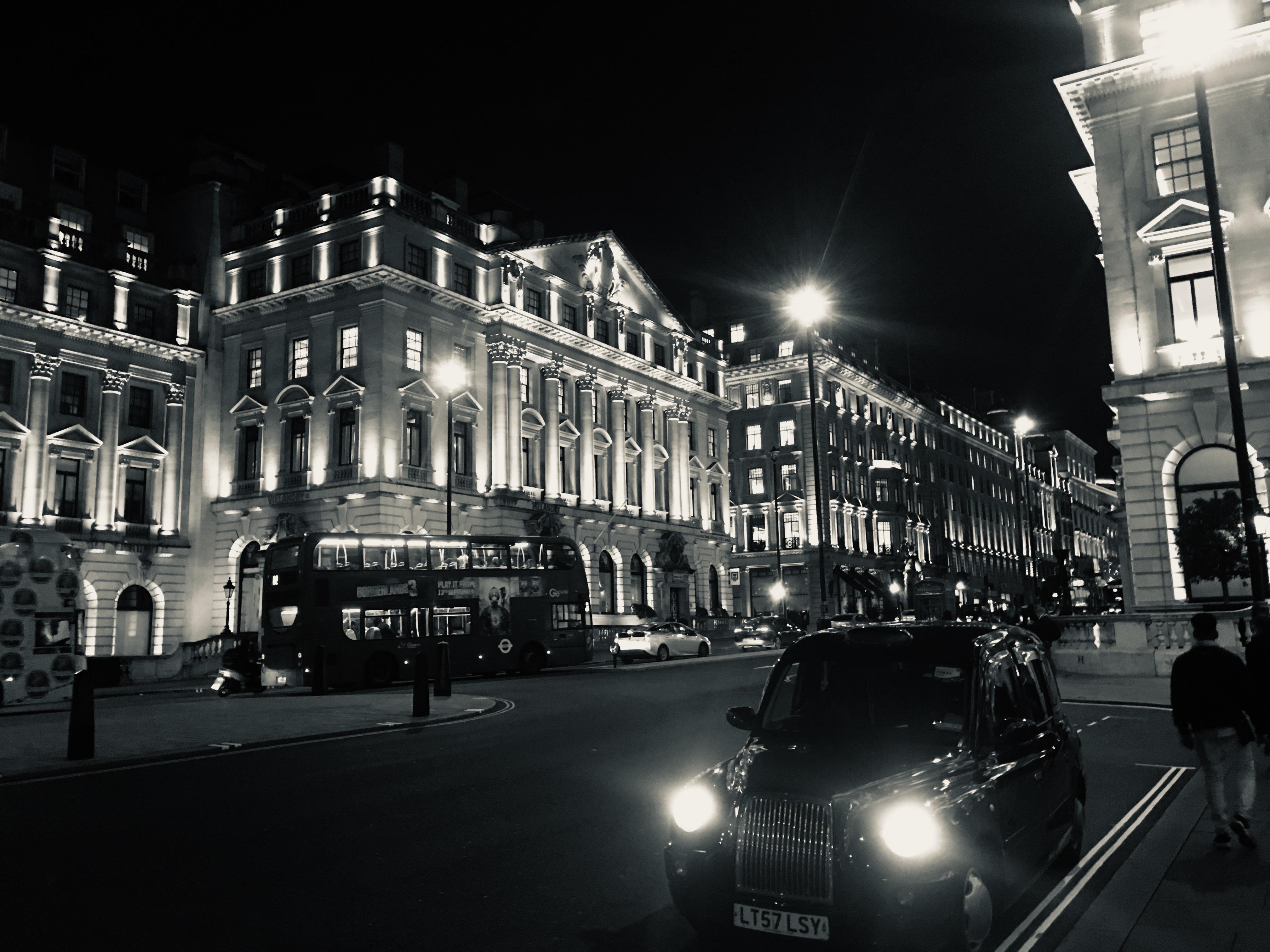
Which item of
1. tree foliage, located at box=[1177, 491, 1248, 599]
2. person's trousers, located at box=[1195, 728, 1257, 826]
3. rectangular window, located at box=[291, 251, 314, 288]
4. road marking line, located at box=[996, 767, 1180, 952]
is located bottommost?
road marking line, located at box=[996, 767, 1180, 952]

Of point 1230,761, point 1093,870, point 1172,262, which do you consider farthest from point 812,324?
point 1093,870

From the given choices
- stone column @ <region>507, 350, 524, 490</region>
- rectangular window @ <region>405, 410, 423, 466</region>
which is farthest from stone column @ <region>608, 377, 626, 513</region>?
rectangular window @ <region>405, 410, 423, 466</region>

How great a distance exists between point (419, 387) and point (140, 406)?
38.4ft

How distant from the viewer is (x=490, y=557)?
29.7 metres

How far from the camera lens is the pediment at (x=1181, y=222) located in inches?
1005

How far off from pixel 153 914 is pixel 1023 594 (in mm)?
104874

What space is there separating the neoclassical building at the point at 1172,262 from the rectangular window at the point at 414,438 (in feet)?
86.8

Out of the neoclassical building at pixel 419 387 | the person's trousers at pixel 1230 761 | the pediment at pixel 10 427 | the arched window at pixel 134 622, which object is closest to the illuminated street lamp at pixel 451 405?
the neoclassical building at pixel 419 387

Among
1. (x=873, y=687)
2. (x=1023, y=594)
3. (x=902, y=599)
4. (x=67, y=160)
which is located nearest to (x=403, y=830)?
(x=873, y=687)

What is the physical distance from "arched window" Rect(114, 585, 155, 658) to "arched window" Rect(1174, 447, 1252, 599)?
3639 cm

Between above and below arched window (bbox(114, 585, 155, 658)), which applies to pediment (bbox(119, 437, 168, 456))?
above

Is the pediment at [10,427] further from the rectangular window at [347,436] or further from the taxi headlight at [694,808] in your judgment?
the taxi headlight at [694,808]

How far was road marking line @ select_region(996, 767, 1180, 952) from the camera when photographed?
5.21m

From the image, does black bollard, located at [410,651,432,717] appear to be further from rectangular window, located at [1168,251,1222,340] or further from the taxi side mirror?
rectangular window, located at [1168,251,1222,340]
